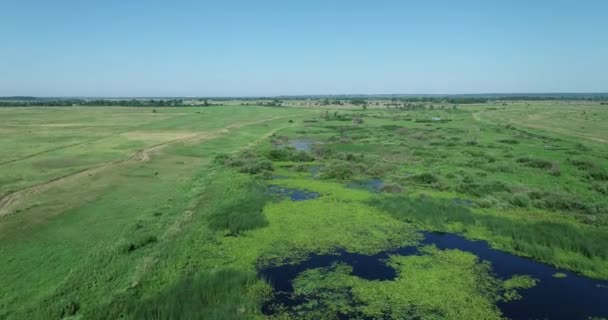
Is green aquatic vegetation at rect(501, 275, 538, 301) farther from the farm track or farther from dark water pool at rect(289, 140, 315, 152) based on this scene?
dark water pool at rect(289, 140, 315, 152)

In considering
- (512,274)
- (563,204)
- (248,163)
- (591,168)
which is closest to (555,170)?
(591,168)

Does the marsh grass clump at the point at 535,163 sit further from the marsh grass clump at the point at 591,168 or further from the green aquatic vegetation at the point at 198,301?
the green aquatic vegetation at the point at 198,301

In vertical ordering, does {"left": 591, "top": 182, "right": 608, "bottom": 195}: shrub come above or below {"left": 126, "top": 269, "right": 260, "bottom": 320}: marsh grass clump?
above

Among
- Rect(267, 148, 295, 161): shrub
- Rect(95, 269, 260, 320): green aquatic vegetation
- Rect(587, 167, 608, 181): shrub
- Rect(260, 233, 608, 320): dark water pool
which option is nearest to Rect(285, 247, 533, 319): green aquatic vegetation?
Rect(260, 233, 608, 320): dark water pool

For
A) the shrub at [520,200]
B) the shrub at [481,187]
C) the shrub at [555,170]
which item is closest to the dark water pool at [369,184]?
the shrub at [481,187]

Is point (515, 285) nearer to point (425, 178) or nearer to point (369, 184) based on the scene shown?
point (425, 178)
